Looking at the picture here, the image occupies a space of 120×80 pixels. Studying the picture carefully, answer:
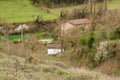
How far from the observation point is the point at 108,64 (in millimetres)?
25875

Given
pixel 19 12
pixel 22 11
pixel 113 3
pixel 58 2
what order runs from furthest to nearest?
1. pixel 58 2
2. pixel 113 3
3. pixel 22 11
4. pixel 19 12

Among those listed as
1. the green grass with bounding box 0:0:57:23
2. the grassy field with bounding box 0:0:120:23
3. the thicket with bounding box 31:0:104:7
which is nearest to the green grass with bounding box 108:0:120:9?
the grassy field with bounding box 0:0:120:23

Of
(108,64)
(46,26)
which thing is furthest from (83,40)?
(46,26)

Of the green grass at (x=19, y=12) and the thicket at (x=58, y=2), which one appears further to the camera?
the thicket at (x=58, y=2)

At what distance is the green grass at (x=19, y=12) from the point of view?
151 ft

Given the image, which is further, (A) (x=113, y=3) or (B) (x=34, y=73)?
(A) (x=113, y=3)

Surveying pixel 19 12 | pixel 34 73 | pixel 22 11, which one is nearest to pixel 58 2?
pixel 22 11

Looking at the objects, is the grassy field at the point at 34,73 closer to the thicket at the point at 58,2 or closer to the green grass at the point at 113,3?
the green grass at the point at 113,3

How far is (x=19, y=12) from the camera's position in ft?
159

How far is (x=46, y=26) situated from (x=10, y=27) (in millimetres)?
4566

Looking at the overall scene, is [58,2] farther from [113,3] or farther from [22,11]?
[113,3]

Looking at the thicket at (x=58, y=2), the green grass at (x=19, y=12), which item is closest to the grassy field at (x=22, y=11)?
the green grass at (x=19, y=12)

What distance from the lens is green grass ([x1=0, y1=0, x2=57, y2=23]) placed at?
45.9m

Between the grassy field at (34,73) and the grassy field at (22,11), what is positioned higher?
the grassy field at (34,73)
